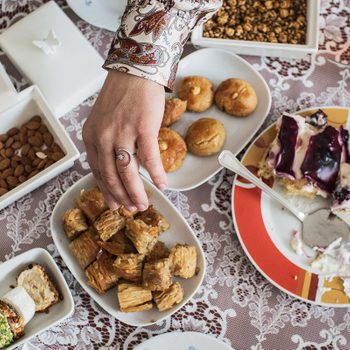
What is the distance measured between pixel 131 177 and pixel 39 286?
32cm

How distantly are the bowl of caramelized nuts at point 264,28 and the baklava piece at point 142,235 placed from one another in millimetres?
394

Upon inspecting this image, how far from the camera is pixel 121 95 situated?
0.88m

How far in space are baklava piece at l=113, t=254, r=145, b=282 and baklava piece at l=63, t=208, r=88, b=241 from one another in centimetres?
10

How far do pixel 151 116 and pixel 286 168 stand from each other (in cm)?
34

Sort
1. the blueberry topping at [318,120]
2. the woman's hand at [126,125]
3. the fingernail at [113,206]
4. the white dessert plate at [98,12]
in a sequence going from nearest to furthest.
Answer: the woman's hand at [126,125] → the fingernail at [113,206] → the blueberry topping at [318,120] → the white dessert plate at [98,12]

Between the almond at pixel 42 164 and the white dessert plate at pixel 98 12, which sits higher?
the white dessert plate at pixel 98 12

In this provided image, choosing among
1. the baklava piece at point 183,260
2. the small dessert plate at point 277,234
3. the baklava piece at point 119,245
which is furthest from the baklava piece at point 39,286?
the small dessert plate at point 277,234

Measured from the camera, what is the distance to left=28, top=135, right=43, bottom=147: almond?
3.78 feet

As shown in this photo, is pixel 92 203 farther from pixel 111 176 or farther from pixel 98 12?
pixel 98 12

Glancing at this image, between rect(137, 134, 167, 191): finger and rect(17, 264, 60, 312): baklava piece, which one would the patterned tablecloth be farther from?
rect(137, 134, 167, 191): finger

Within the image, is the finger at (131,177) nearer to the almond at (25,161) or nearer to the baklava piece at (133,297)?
the baklava piece at (133,297)

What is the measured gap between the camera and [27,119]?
118cm

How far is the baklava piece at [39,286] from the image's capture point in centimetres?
105

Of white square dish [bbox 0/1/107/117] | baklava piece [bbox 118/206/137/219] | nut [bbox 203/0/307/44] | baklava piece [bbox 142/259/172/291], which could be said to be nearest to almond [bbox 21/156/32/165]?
white square dish [bbox 0/1/107/117]
